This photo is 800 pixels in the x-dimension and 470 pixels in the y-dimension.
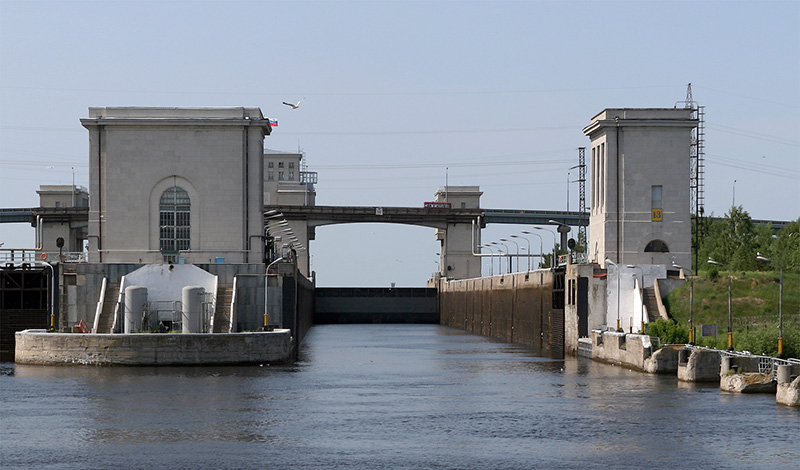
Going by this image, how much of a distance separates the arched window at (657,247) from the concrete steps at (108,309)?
99.5ft

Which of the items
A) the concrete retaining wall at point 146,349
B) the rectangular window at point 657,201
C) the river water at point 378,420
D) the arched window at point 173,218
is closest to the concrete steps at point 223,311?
the concrete retaining wall at point 146,349

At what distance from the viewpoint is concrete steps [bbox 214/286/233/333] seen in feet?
201

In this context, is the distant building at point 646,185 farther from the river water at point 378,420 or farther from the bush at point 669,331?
the river water at point 378,420

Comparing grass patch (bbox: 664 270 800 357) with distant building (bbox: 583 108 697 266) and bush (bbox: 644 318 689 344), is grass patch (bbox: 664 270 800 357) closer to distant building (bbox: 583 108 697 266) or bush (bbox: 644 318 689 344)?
bush (bbox: 644 318 689 344)

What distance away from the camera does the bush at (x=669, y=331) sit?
56.3 m

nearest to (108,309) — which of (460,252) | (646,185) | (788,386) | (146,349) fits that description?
(146,349)

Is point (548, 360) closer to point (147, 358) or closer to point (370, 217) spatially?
point (147, 358)

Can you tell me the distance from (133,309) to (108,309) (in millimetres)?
2609

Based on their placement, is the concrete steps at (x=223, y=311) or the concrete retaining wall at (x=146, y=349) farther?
the concrete steps at (x=223, y=311)

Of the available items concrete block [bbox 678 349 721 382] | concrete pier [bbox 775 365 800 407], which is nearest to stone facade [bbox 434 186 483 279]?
concrete block [bbox 678 349 721 382]

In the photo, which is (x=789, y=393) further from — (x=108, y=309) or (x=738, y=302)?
(x=108, y=309)

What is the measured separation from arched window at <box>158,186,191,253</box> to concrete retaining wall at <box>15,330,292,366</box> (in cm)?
1286

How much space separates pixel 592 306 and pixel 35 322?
29.6 metres

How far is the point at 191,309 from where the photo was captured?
195ft
